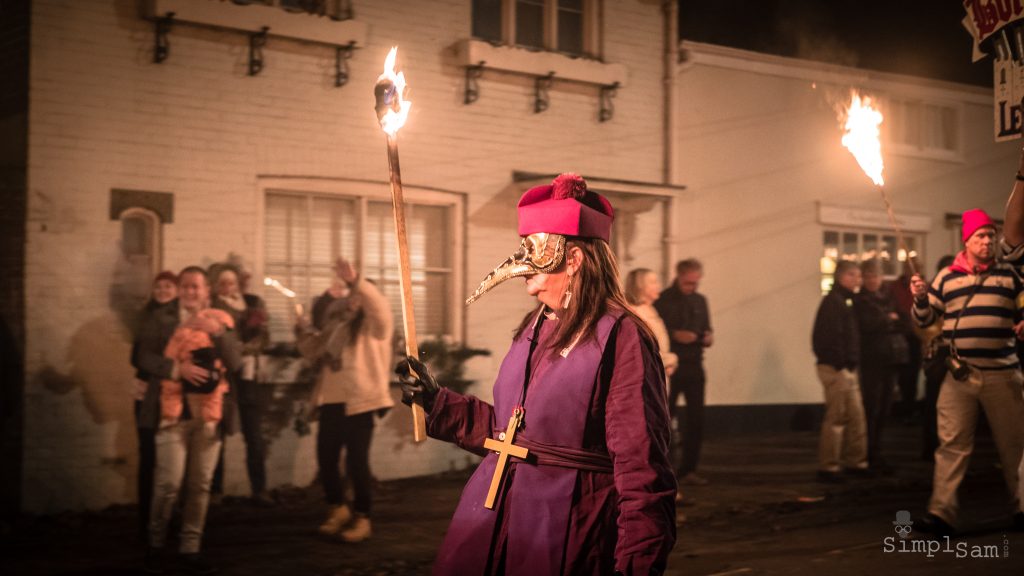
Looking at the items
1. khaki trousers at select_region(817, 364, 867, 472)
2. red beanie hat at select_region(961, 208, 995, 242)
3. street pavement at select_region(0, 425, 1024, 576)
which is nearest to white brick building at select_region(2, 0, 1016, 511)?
street pavement at select_region(0, 425, 1024, 576)

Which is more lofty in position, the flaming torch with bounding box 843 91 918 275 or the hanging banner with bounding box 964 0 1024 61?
the hanging banner with bounding box 964 0 1024 61

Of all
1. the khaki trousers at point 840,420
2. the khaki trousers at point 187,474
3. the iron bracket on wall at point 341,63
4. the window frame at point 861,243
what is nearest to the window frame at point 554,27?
the iron bracket on wall at point 341,63

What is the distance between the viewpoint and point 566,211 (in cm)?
326

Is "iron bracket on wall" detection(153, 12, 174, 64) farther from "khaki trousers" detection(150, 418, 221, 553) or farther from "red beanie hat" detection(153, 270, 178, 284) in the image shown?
"khaki trousers" detection(150, 418, 221, 553)

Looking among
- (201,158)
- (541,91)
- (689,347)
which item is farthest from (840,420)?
(201,158)

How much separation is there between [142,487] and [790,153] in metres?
10.0

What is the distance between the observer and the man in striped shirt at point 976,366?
7012mm

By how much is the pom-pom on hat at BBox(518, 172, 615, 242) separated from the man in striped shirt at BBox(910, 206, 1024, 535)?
4.39 meters

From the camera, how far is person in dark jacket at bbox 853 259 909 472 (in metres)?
10.7

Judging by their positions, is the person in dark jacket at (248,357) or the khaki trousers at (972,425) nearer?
the khaki trousers at (972,425)

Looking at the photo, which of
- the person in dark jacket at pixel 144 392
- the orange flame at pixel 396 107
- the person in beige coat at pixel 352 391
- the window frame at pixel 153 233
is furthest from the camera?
the window frame at pixel 153 233

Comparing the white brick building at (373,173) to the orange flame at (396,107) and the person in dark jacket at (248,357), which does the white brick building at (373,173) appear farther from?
the orange flame at (396,107)

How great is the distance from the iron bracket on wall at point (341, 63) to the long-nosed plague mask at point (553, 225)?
7.23 meters

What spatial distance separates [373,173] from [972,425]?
597 centimetres
